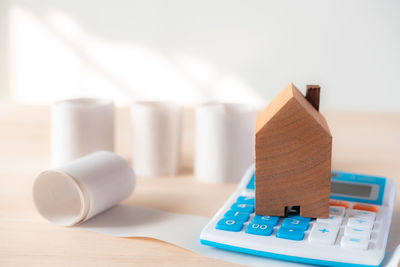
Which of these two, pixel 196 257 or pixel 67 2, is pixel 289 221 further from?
pixel 67 2

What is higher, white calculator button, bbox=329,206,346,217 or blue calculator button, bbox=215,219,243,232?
white calculator button, bbox=329,206,346,217

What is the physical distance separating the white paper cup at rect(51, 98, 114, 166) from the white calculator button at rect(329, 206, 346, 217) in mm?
434

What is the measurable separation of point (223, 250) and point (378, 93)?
2.33 metres

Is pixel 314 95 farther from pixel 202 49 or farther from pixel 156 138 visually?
pixel 202 49

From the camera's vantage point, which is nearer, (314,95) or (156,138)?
(314,95)

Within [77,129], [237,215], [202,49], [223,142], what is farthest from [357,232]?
[202,49]

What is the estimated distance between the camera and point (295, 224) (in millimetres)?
546

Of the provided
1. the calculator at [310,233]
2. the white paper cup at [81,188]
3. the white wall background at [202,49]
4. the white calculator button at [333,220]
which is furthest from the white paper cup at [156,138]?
the white wall background at [202,49]

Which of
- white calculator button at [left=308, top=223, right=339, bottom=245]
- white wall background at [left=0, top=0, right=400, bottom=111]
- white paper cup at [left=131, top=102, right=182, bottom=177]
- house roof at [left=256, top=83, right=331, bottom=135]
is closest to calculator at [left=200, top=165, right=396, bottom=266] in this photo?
white calculator button at [left=308, top=223, right=339, bottom=245]

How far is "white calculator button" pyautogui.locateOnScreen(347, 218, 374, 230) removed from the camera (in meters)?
0.54

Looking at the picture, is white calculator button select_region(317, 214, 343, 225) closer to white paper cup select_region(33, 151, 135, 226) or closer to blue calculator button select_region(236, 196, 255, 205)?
blue calculator button select_region(236, 196, 255, 205)

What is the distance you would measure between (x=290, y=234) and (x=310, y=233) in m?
0.02

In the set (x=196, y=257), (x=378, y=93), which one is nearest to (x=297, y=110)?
(x=196, y=257)

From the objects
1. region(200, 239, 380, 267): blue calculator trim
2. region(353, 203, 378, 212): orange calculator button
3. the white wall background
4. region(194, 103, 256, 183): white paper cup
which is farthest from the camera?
the white wall background
